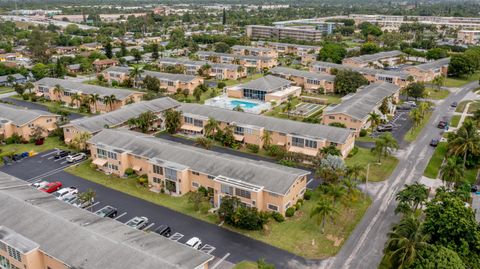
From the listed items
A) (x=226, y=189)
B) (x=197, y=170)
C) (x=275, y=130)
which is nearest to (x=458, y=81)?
(x=275, y=130)

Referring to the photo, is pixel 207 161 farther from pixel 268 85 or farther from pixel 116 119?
pixel 268 85

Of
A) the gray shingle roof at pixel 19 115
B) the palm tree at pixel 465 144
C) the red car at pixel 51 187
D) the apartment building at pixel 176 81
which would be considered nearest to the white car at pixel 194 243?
the red car at pixel 51 187

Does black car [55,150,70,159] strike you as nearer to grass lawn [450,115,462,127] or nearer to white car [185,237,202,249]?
white car [185,237,202,249]

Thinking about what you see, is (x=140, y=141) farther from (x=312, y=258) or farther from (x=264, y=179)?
(x=312, y=258)

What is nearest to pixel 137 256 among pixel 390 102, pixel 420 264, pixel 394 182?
pixel 420 264

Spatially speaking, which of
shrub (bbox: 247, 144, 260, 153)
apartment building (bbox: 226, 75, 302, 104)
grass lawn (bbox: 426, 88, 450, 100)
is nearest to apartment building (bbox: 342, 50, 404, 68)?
grass lawn (bbox: 426, 88, 450, 100)

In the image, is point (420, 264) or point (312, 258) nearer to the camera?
point (420, 264)

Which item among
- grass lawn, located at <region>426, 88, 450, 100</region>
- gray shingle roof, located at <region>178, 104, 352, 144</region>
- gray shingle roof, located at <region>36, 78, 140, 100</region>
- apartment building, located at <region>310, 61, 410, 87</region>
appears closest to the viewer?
gray shingle roof, located at <region>178, 104, 352, 144</region>
